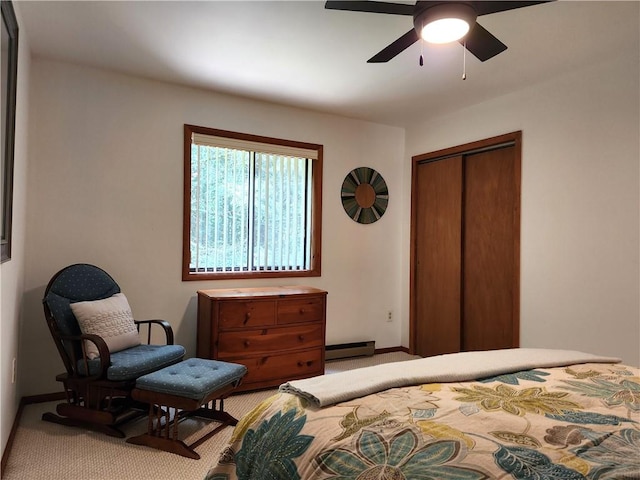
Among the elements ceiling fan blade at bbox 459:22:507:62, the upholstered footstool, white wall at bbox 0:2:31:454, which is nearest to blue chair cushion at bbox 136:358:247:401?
the upholstered footstool

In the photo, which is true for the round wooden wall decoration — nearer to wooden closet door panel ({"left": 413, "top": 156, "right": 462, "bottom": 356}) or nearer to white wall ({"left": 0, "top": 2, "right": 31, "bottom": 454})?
wooden closet door panel ({"left": 413, "top": 156, "right": 462, "bottom": 356})

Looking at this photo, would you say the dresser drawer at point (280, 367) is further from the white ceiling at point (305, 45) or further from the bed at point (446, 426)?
the white ceiling at point (305, 45)

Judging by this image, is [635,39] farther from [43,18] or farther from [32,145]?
[32,145]

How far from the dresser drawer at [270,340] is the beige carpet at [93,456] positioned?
64cm

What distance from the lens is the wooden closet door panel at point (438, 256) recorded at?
425 cm

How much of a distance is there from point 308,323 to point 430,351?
1.54 m

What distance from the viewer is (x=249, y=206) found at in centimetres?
402

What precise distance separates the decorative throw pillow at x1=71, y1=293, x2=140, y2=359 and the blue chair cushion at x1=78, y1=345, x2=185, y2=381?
0.06 meters

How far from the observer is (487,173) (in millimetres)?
3996

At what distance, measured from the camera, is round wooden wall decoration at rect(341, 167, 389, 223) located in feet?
15.0

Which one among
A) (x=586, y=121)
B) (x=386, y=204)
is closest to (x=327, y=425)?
(x=586, y=121)

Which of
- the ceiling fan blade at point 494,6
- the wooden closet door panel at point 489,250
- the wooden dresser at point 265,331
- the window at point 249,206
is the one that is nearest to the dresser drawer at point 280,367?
the wooden dresser at point 265,331

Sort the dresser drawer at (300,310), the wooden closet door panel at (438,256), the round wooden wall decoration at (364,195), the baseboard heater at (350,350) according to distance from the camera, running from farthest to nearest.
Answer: the round wooden wall decoration at (364,195) < the baseboard heater at (350,350) < the wooden closet door panel at (438,256) < the dresser drawer at (300,310)

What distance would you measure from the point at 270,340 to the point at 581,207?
2502 millimetres
